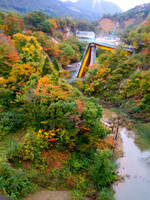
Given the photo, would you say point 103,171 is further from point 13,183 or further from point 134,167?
point 13,183

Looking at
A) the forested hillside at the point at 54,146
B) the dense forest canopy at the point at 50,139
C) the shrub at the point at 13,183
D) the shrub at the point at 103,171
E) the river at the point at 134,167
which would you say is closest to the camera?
the shrub at the point at 13,183

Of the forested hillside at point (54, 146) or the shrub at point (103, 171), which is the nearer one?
the forested hillside at point (54, 146)

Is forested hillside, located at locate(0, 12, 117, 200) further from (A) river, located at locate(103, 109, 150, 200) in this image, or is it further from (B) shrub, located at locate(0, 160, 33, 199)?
(A) river, located at locate(103, 109, 150, 200)

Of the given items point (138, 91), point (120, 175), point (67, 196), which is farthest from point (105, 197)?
point (138, 91)

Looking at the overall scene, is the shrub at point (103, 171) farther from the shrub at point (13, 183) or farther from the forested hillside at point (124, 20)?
the forested hillside at point (124, 20)

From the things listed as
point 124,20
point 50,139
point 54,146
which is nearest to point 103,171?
point 54,146

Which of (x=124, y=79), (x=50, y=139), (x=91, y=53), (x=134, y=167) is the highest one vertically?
(x=91, y=53)

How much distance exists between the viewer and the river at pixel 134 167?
9375mm

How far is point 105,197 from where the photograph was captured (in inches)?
307

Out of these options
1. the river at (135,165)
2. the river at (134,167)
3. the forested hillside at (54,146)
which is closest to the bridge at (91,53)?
the river at (135,165)

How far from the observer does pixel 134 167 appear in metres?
11.4

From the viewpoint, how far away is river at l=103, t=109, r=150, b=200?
9.38 meters

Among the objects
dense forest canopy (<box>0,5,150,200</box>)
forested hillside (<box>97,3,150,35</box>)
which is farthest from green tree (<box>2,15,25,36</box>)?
forested hillside (<box>97,3,150,35</box>)

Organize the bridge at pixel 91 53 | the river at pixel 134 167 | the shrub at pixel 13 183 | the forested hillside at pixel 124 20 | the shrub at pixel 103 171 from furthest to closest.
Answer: the forested hillside at pixel 124 20
the bridge at pixel 91 53
the river at pixel 134 167
the shrub at pixel 103 171
the shrub at pixel 13 183
